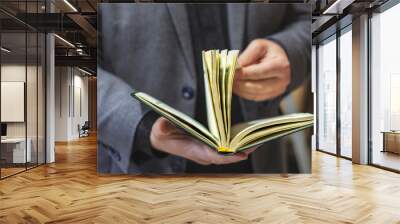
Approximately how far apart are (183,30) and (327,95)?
581cm

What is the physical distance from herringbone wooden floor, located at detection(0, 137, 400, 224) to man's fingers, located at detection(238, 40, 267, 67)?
2038 millimetres

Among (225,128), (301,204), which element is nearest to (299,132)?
(225,128)

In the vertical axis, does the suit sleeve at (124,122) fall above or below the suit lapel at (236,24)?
below

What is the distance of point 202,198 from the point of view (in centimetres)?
482

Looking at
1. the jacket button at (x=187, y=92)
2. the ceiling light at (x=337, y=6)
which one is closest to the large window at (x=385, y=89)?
the ceiling light at (x=337, y=6)

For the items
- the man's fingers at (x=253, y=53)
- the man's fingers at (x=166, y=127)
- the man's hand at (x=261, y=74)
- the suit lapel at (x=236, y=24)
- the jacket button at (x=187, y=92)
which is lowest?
the man's fingers at (x=166, y=127)

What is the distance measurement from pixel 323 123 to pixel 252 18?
561 centimetres

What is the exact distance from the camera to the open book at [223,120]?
6.30 meters

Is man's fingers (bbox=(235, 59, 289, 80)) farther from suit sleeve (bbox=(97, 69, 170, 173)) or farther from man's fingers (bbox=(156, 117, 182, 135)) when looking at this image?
suit sleeve (bbox=(97, 69, 170, 173))

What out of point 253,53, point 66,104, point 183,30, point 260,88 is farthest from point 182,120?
point 66,104

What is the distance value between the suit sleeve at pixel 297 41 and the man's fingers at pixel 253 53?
0.22 meters

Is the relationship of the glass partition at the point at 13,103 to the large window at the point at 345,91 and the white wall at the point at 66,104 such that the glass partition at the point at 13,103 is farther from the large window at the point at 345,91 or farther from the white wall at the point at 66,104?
the white wall at the point at 66,104

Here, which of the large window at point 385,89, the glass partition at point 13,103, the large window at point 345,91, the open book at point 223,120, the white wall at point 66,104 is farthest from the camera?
the white wall at point 66,104

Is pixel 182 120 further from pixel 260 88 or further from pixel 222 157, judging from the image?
pixel 260 88
